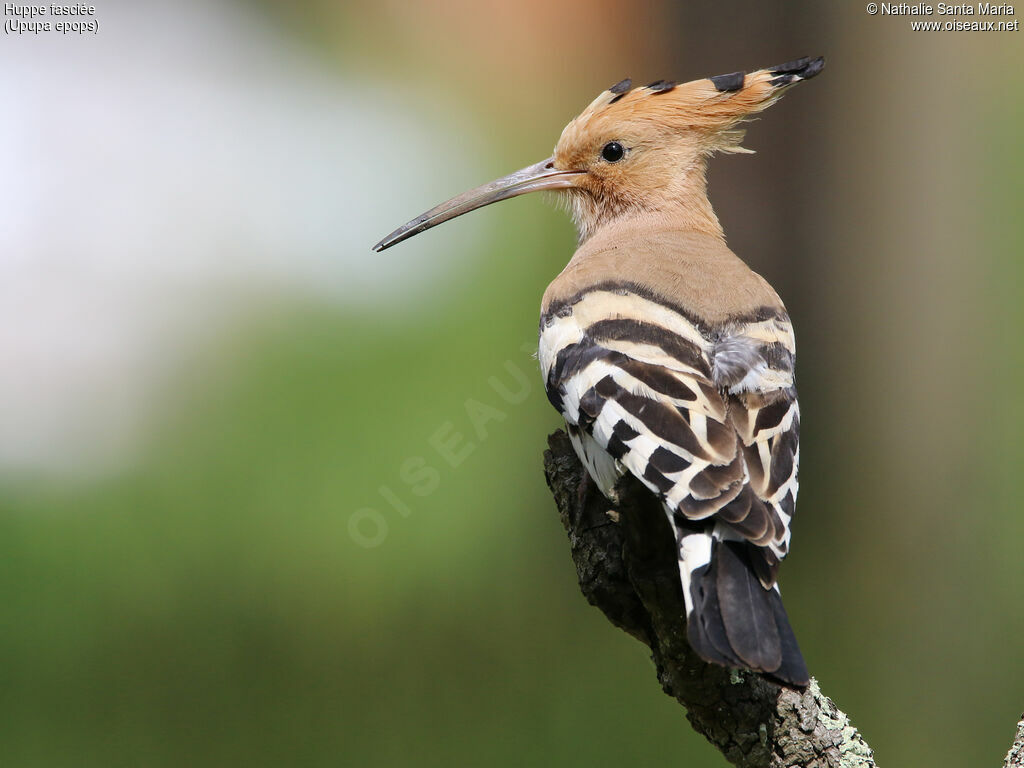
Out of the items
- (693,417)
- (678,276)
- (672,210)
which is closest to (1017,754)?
(693,417)

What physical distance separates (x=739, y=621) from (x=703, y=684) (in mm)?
225

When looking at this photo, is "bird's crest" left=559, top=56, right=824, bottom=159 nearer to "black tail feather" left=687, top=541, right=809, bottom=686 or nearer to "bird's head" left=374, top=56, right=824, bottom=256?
"bird's head" left=374, top=56, right=824, bottom=256

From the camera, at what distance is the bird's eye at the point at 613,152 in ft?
5.94

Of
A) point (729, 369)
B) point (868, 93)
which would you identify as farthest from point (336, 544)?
point (868, 93)

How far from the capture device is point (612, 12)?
11.2ft

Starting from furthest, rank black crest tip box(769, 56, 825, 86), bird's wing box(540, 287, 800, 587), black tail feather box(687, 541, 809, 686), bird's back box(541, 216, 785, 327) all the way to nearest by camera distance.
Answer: black crest tip box(769, 56, 825, 86)
bird's back box(541, 216, 785, 327)
bird's wing box(540, 287, 800, 587)
black tail feather box(687, 541, 809, 686)

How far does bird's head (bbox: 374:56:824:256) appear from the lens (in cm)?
178

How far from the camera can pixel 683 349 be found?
50.1 inches

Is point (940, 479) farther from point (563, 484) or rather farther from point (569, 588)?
point (563, 484)

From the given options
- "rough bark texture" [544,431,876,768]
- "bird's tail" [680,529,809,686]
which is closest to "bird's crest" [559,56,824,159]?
"rough bark texture" [544,431,876,768]

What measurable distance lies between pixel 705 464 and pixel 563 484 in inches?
11.4

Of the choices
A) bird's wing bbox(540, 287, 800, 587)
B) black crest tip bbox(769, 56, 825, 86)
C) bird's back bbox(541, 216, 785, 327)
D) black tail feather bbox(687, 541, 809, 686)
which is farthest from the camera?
black crest tip bbox(769, 56, 825, 86)

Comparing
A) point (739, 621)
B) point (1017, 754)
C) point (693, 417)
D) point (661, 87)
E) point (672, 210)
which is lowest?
point (1017, 754)

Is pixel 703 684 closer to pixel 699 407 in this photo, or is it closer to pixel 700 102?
pixel 699 407
